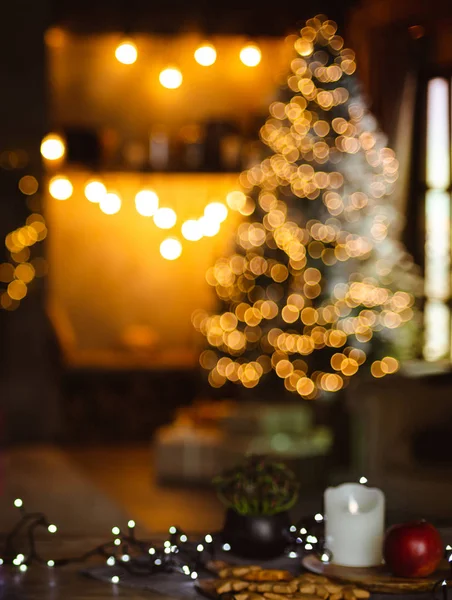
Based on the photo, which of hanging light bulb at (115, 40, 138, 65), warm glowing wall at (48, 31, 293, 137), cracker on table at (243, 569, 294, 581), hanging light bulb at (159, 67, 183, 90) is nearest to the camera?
cracker on table at (243, 569, 294, 581)

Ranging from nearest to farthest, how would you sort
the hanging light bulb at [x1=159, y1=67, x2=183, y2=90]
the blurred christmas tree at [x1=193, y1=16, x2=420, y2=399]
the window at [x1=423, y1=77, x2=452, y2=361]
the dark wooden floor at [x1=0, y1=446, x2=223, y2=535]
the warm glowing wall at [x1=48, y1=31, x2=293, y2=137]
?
the dark wooden floor at [x1=0, y1=446, x2=223, y2=535]
the blurred christmas tree at [x1=193, y1=16, x2=420, y2=399]
the window at [x1=423, y1=77, x2=452, y2=361]
the hanging light bulb at [x1=159, y1=67, x2=183, y2=90]
the warm glowing wall at [x1=48, y1=31, x2=293, y2=137]

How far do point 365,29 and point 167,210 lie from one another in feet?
6.89

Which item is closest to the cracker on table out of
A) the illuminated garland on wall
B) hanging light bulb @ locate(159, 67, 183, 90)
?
the illuminated garland on wall

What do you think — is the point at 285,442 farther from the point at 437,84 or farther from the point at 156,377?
the point at 437,84

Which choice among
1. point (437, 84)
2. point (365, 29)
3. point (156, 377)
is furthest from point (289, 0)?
point (156, 377)

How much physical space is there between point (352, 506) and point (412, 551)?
206 mm

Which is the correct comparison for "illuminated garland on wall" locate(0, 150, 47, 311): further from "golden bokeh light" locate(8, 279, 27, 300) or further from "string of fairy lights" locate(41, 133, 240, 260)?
"string of fairy lights" locate(41, 133, 240, 260)

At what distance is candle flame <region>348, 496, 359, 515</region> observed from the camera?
2.15 meters

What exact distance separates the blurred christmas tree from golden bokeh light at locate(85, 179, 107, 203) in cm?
183

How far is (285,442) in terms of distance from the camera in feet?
21.4

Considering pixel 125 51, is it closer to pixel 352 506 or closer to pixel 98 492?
pixel 98 492

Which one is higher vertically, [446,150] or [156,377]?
[446,150]

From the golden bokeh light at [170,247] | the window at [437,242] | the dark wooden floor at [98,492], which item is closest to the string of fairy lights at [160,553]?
the dark wooden floor at [98,492]

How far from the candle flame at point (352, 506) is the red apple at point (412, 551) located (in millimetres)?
148
